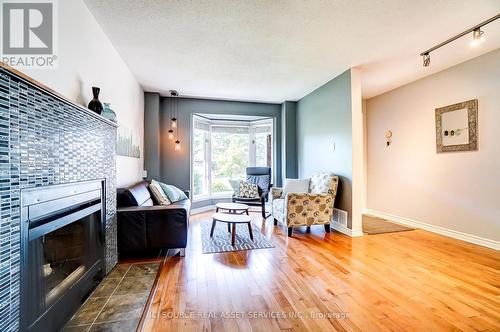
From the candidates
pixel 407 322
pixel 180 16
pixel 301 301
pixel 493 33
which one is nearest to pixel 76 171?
pixel 180 16

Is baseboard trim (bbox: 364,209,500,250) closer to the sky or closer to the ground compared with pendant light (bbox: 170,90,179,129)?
closer to the ground

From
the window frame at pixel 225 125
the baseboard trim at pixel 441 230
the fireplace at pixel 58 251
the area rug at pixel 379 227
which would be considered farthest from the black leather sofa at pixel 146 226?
the baseboard trim at pixel 441 230

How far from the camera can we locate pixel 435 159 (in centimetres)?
357

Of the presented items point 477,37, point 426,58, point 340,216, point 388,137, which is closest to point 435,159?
point 388,137

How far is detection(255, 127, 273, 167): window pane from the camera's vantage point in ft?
18.6

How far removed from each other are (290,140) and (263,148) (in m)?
0.86

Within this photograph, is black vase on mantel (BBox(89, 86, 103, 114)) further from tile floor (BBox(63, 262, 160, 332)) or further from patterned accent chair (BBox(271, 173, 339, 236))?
patterned accent chair (BBox(271, 173, 339, 236))

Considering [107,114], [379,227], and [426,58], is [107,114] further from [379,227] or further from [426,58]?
[379,227]

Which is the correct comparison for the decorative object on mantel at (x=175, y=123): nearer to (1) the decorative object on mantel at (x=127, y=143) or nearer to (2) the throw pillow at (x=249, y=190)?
(1) the decorative object on mantel at (x=127, y=143)

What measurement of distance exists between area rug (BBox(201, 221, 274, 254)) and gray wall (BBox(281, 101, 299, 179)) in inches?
75.8

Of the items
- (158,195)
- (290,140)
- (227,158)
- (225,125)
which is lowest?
(158,195)

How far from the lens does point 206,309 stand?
1.64m

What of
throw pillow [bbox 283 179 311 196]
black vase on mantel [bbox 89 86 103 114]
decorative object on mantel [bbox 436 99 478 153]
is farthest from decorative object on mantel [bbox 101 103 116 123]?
decorative object on mantel [bbox 436 99 478 153]

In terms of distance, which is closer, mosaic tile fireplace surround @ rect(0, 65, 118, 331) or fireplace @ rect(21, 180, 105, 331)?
mosaic tile fireplace surround @ rect(0, 65, 118, 331)
